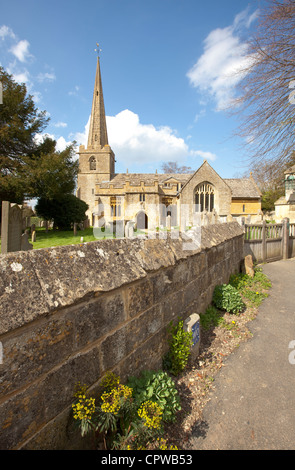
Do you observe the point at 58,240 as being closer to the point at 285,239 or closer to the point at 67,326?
the point at 285,239

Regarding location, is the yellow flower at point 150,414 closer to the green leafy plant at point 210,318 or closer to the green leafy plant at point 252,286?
the green leafy plant at point 210,318

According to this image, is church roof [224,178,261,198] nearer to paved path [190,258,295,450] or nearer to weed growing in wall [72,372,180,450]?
paved path [190,258,295,450]

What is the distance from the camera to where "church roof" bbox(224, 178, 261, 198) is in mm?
34844

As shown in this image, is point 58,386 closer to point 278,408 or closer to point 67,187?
point 278,408

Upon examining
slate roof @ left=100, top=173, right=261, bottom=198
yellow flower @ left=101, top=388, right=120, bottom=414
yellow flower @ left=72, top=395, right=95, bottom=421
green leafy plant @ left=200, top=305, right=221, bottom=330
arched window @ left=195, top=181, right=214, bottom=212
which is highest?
slate roof @ left=100, top=173, right=261, bottom=198

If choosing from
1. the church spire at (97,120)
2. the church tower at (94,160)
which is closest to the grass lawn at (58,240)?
the church tower at (94,160)

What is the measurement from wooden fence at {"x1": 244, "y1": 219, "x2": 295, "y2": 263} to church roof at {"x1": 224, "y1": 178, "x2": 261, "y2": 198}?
26.2 meters

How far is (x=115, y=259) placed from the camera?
2.06 meters

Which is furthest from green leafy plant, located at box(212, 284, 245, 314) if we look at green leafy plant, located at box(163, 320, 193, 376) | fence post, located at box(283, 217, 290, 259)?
fence post, located at box(283, 217, 290, 259)

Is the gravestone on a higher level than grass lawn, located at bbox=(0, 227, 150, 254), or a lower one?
higher

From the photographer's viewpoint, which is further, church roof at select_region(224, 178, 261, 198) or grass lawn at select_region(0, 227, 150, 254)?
church roof at select_region(224, 178, 261, 198)

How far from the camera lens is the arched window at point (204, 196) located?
1268 inches

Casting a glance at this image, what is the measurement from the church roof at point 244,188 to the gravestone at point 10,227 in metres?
Result: 33.9

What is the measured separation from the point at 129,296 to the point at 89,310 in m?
0.50
